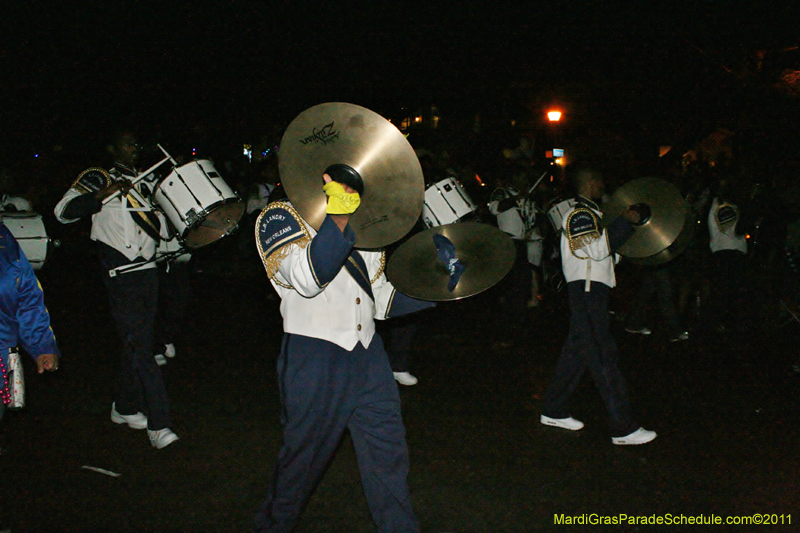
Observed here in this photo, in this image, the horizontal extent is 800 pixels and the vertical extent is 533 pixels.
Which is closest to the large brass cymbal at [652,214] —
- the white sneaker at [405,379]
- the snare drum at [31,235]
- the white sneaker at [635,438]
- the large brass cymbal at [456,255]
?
the white sneaker at [635,438]

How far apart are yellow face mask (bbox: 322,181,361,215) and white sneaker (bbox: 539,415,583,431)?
3.30 m

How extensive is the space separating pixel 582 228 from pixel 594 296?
0.48m

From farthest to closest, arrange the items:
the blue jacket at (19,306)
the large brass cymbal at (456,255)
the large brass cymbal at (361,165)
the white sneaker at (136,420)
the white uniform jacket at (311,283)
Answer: the white sneaker at (136,420)
the blue jacket at (19,306)
the large brass cymbal at (456,255)
the white uniform jacket at (311,283)
the large brass cymbal at (361,165)

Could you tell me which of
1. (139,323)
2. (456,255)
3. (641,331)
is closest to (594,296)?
(456,255)

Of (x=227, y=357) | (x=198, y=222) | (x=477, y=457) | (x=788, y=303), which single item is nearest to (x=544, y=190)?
(x=788, y=303)

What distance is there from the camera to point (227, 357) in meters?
7.62

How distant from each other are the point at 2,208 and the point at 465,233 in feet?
25.3

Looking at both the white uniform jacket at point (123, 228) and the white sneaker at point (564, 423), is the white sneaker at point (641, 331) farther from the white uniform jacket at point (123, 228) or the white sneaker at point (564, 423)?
the white uniform jacket at point (123, 228)

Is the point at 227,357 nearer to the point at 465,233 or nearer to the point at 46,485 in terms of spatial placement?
the point at 46,485

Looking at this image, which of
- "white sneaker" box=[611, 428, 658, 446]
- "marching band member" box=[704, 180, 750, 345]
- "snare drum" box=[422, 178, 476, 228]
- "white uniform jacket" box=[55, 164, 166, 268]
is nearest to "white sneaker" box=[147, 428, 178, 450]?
"white uniform jacket" box=[55, 164, 166, 268]

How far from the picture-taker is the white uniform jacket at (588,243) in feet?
15.6

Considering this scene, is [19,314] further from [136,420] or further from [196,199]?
[136,420]

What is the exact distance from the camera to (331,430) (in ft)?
10.0

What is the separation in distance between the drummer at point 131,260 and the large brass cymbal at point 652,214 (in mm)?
3136
